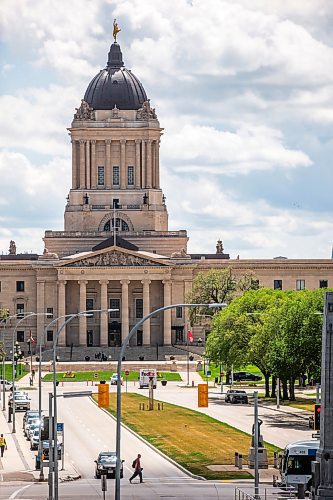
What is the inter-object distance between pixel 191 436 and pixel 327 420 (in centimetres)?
5581

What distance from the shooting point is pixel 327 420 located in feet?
118

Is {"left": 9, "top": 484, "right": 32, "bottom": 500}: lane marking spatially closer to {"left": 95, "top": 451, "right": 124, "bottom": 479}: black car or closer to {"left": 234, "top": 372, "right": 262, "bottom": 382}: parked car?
{"left": 95, "top": 451, "right": 124, "bottom": 479}: black car

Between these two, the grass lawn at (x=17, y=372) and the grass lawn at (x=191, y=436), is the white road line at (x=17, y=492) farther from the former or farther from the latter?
the grass lawn at (x=17, y=372)

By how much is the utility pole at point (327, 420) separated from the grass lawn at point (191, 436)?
105 feet

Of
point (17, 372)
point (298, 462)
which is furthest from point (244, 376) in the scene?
point (298, 462)

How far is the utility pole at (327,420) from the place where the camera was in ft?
118

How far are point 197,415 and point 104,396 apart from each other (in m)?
44.0

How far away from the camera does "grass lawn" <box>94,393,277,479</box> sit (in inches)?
2997

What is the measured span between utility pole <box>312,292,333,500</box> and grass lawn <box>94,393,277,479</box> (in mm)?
31912

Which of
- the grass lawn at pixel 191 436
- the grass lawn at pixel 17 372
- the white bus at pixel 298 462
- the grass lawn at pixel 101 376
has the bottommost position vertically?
the grass lawn at pixel 101 376

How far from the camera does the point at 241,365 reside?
12612 cm

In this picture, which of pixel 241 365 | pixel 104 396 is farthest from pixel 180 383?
pixel 104 396

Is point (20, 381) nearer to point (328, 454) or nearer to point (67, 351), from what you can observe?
point (67, 351)

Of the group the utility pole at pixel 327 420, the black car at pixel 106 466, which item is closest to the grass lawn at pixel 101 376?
the black car at pixel 106 466
